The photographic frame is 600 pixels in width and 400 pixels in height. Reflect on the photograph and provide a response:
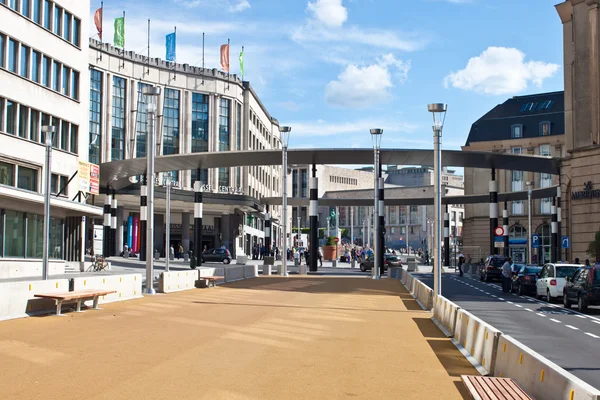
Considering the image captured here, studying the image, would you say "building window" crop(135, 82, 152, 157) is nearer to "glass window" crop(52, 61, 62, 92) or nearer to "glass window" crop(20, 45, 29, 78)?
"glass window" crop(52, 61, 62, 92)

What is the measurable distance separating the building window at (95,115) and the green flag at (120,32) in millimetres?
3726

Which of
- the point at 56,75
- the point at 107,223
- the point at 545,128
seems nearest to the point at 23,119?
the point at 56,75

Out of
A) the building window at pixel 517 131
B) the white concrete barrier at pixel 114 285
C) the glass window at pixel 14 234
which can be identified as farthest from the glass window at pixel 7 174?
the building window at pixel 517 131

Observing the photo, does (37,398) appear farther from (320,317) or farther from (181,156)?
(181,156)

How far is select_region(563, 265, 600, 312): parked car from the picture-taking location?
83.7 ft

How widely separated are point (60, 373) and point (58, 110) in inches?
1449

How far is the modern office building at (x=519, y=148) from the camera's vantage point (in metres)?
86.8

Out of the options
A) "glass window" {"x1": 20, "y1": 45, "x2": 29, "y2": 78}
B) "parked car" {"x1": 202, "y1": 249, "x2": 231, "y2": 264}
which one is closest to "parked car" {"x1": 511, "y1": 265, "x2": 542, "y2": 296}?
"glass window" {"x1": 20, "y1": 45, "x2": 29, "y2": 78}

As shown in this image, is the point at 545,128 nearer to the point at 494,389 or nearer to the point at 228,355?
the point at 228,355

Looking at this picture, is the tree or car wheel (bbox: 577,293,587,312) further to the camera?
the tree

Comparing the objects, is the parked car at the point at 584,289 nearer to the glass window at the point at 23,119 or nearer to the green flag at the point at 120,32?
the glass window at the point at 23,119

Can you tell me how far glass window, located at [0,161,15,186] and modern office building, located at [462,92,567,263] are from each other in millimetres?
57666

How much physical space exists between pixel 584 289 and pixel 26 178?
30.3m

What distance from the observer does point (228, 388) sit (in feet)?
32.3
